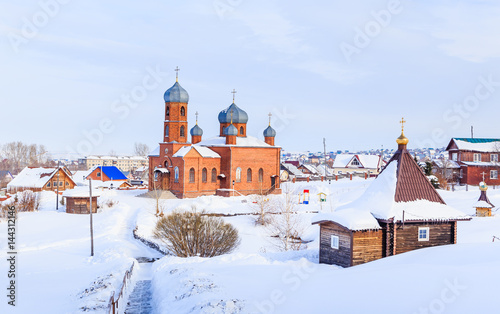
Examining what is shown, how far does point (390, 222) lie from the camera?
16922 millimetres

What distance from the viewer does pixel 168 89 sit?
4438cm

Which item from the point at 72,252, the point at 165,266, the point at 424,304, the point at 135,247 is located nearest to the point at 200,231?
the point at 165,266

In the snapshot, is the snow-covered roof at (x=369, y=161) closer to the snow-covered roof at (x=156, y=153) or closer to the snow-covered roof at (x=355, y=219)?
the snow-covered roof at (x=156, y=153)

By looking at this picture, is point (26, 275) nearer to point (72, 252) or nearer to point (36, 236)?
point (72, 252)

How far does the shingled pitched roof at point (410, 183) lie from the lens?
59.3 feet

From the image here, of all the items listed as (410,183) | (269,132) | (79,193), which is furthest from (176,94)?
(410,183)

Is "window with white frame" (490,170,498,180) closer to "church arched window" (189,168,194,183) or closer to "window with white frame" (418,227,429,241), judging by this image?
"church arched window" (189,168,194,183)

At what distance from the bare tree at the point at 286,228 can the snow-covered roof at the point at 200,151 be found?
31.2 feet

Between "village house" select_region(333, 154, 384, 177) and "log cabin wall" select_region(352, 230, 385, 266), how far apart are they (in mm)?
51493

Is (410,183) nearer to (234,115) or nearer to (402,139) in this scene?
(402,139)

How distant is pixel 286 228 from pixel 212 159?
16342 millimetres

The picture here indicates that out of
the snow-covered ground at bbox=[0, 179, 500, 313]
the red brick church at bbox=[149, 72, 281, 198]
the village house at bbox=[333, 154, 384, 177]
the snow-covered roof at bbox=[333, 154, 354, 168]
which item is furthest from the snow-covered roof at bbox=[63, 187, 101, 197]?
the snow-covered roof at bbox=[333, 154, 354, 168]

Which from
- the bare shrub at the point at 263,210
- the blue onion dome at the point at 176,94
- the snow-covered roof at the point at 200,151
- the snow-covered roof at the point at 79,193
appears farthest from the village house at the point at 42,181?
the bare shrub at the point at 263,210

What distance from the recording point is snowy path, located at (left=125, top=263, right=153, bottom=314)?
44.0 ft
